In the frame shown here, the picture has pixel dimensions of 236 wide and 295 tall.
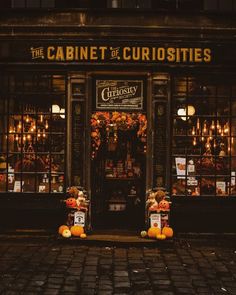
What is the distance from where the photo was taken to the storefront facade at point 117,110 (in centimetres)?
1076

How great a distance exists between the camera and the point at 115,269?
26.9ft

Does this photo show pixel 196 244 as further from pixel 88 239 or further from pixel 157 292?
pixel 157 292

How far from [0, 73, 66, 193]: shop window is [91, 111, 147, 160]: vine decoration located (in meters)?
Answer: 0.67

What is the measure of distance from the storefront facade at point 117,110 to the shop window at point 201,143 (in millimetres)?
22

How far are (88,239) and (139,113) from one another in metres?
2.97

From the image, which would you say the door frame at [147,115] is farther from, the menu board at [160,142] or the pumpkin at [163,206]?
the pumpkin at [163,206]

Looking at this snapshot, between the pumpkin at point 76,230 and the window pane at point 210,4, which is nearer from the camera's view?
the pumpkin at point 76,230

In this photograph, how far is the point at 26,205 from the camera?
11.0 metres

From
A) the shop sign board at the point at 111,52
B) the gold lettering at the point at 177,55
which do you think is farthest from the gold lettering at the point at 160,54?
the gold lettering at the point at 177,55

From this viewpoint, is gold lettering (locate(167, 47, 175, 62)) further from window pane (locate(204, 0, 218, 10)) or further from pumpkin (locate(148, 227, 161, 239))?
pumpkin (locate(148, 227, 161, 239))

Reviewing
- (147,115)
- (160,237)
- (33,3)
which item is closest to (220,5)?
(147,115)

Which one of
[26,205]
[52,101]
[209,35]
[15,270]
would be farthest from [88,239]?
[209,35]

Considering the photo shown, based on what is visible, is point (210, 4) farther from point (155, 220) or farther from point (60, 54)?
point (155, 220)

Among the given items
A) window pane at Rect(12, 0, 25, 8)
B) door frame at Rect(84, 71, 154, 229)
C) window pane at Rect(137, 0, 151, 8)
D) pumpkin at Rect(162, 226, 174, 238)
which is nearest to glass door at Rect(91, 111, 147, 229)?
door frame at Rect(84, 71, 154, 229)
